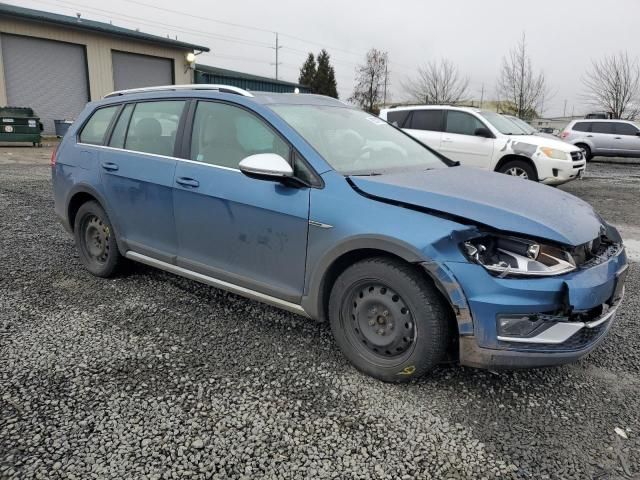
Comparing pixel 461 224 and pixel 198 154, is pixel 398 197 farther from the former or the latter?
pixel 198 154

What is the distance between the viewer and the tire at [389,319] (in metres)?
2.50

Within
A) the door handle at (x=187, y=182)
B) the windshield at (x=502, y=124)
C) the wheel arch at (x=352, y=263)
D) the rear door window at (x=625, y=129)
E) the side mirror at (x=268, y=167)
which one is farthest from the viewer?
the rear door window at (x=625, y=129)

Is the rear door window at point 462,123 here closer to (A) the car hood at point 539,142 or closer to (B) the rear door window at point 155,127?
(A) the car hood at point 539,142

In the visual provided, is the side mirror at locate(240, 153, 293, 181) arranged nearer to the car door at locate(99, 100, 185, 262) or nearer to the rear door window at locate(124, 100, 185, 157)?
the car door at locate(99, 100, 185, 262)

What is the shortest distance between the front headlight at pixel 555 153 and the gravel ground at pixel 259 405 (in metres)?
6.14

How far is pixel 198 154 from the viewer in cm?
348

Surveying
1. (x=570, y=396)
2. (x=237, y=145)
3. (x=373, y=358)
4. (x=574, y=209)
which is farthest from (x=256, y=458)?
(x=574, y=209)

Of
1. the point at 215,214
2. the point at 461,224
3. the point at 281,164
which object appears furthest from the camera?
the point at 215,214

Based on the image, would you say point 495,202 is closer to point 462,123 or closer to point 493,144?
point 493,144

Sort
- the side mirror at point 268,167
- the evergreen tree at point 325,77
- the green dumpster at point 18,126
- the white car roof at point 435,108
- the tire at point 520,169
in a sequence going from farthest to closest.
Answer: the evergreen tree at point 325,77
the green dumpster at point 18,126
the white car roof at point 435,108
the tire at point 520,169
the side mirror at point 268,167

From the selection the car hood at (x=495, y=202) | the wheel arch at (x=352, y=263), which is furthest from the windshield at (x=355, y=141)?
the wheel arch at (x=352, y=263)

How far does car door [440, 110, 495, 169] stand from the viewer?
31.8 feet

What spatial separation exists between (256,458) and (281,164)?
1570 millimetres

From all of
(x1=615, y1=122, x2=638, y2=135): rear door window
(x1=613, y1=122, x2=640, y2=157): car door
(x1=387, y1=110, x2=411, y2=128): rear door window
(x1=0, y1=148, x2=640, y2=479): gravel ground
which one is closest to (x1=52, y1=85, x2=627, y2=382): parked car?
(x1=0, y1=148, x2=640, y2=479): gravel ground
